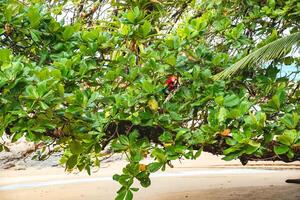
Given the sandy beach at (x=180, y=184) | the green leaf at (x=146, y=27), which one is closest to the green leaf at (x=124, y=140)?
the green leaf at (x=146, y=27)

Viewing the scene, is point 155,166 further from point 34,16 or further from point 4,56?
point 34,16

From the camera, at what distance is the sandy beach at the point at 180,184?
636cm

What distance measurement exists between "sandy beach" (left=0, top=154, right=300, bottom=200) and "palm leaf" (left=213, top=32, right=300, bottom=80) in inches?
112

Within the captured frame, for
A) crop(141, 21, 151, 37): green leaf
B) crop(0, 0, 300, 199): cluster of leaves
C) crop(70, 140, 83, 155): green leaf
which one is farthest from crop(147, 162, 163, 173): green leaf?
crop(141, 21, 151, 37): green leaf

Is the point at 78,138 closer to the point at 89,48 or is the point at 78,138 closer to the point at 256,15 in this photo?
the point at 89,48

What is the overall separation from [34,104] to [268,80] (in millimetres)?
1446

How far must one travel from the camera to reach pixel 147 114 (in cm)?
255

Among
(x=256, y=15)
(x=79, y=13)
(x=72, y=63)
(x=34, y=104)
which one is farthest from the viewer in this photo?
(x=79, y=13)

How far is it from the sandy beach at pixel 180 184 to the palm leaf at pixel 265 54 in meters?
2.84

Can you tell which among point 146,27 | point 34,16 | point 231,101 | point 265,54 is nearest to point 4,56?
point 34,16

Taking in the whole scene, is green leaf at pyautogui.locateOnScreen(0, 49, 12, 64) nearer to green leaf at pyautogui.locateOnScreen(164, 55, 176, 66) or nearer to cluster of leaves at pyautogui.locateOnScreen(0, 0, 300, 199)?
cluster of leaves at pyautogui.locateOnScreen(0, 0, 300, 199)

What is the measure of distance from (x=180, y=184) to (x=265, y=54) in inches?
188

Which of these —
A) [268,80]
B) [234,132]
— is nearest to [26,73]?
[234,132]

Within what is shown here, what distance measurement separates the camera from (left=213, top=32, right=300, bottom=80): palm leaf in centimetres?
284
